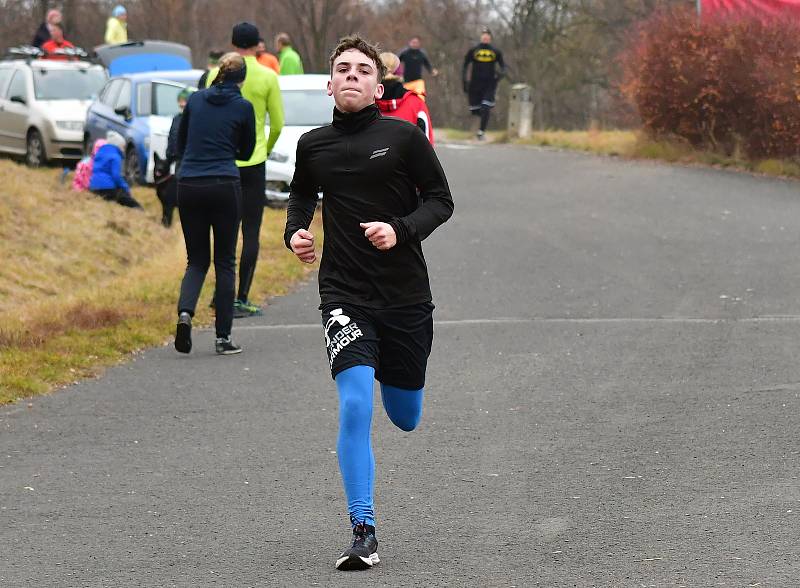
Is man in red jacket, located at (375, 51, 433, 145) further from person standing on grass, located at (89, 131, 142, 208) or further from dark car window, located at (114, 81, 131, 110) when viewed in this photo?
dark car window, located at (114, 81, 131, 110)

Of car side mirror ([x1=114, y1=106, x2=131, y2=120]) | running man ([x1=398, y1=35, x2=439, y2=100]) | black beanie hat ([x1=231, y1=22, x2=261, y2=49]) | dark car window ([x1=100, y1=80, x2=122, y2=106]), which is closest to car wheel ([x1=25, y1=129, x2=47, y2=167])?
dark car window ([x1=100, y1=80, x2=122, y2=106])

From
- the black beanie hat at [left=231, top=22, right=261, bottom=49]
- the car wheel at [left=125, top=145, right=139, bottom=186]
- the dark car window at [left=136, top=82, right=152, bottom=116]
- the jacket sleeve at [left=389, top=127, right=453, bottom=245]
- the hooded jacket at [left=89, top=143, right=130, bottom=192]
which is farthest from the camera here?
the dark car window at [left=136, top=82, right=152, bottom=116]

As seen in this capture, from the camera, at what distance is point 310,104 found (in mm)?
22031

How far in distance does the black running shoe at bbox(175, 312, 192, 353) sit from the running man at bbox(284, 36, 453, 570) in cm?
464

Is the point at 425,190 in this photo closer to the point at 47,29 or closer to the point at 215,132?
Result: the point at 215,132

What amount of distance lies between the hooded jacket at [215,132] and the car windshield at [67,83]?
1648cm

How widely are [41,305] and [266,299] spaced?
1.91 meters

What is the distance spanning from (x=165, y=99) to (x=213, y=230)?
42.3ft

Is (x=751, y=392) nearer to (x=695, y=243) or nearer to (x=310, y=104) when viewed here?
(x=695, y=243)

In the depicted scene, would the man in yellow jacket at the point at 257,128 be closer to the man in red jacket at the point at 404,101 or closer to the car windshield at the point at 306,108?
the man in red jacket at the point at 404,101

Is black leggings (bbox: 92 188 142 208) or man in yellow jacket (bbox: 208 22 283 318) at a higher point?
man in yellow jacket (bbox: 208 22 283 318)

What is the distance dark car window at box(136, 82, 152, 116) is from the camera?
75.7 feet

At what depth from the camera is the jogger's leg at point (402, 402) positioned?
6.05 meters

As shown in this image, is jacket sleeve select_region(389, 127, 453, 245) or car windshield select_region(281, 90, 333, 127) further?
car windshield select_region(281, 90, 333, 127)
